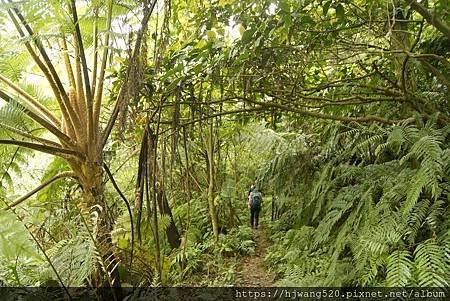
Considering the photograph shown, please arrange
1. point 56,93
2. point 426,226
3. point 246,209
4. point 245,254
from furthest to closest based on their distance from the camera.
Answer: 1. point 246,209
2. point 245,254
3. point 56,93
4. point 426,226

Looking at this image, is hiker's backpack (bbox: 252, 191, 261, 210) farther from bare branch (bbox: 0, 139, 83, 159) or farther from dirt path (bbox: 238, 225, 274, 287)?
bare branch (bbox: 0, 139, 83, 159)

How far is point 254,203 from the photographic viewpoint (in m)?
6.31

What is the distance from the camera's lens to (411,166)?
2.54 metres

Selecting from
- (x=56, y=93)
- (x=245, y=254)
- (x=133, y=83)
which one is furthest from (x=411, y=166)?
(x=245, y=254)

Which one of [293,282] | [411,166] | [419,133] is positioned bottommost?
[293,282]

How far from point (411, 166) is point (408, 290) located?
0.99 meters

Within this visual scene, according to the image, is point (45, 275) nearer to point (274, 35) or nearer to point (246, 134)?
point (274, 35)

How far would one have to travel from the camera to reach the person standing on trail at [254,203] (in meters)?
6.20

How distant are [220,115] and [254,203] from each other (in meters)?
4.14

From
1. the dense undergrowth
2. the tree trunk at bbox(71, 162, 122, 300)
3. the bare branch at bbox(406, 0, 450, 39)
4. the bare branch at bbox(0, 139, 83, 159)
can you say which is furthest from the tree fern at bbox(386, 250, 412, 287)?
the bare branch at bbox(0, 139, 83, 159)

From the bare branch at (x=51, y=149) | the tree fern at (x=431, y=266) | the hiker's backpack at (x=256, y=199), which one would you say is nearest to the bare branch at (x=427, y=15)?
the tree fern at (x=431, y=266)

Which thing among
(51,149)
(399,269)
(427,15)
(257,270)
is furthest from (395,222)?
(257,270)

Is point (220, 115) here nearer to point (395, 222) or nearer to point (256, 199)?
point (395, 222)

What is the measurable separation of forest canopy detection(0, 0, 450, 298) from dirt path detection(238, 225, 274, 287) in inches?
2.9
